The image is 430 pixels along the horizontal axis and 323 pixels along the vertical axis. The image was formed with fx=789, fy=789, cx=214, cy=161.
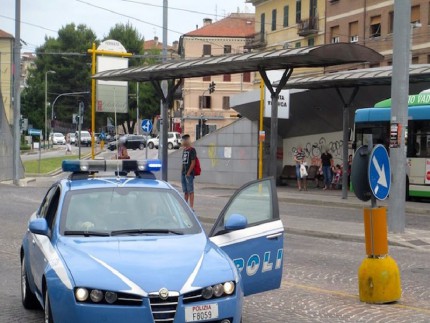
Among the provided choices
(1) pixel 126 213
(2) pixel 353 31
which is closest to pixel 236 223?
(1) pixel 126 213

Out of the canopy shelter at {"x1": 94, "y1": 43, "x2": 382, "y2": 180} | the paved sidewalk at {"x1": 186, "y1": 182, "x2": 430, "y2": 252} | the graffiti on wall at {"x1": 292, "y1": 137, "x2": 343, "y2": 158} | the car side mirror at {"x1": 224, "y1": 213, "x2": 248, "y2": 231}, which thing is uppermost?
the canopy shelter at {"x1": 94, "y1": 43, "x2": 382, "y2": 180}

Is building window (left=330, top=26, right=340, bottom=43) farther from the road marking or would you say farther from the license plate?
the license plate

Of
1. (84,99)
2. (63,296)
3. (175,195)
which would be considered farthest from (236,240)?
(84,99)

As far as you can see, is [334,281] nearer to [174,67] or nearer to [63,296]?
[63,296]

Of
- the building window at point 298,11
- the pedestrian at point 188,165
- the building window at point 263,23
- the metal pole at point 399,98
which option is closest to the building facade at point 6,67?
the building window at point 263,23

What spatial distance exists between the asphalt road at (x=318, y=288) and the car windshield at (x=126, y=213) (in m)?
1.33

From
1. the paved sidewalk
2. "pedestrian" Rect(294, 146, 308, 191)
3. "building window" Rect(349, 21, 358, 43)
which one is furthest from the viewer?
"building window" Rect(349, 21, 358, 43)

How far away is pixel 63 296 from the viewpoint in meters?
5.98

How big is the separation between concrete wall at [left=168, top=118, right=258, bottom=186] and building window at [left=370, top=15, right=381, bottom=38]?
16.5m

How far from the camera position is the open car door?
747 centimetres

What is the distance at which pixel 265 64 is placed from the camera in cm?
1945

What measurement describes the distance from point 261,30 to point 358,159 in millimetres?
57842

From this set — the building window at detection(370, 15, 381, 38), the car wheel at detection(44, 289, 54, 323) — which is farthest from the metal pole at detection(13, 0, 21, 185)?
the car wheel at detection(44, 289, 54, 323)

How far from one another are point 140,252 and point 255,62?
1326 cm
